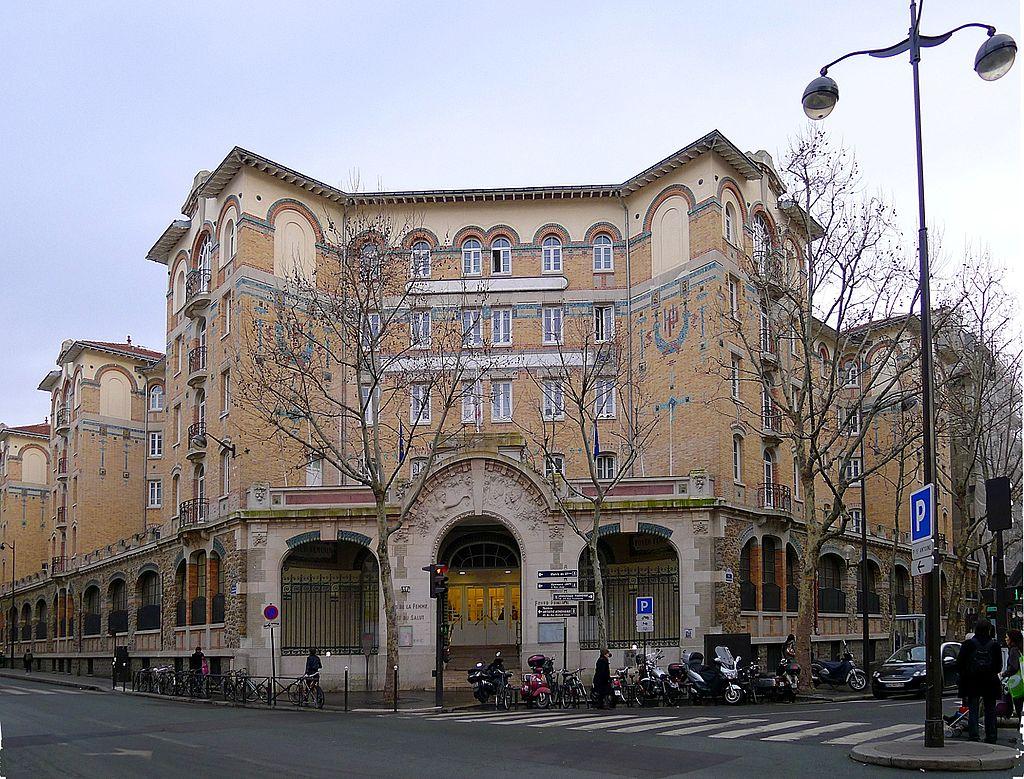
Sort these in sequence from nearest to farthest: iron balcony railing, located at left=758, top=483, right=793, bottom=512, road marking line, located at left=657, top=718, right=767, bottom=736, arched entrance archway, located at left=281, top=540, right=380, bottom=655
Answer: road marking line, located at left=657, top=718, right=767, bottom=736, arched entrance archway, located at left=281, top=540, right=380, bottom=655, iron balcony railing, located at left=758, top=483, right=793, bottom=512

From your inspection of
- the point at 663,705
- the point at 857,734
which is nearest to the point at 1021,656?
the point at 857,734

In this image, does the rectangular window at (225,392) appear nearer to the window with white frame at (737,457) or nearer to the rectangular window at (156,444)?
the window with white frame at (737,457)

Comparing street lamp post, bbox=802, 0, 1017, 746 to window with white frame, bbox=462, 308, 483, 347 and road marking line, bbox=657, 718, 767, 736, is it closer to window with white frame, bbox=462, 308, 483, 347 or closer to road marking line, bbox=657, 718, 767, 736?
road marking line, bbox=657, 718, 767, 736

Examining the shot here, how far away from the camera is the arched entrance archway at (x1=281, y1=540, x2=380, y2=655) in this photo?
36062 mm

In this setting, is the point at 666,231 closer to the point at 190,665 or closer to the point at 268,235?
the point at 268,235

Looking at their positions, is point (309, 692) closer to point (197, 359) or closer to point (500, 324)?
point (500, 324)

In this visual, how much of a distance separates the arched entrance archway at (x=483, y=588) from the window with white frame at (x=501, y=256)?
1020cm

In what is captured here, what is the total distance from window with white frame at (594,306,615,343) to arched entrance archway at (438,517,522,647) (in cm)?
834

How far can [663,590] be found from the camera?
35.6m

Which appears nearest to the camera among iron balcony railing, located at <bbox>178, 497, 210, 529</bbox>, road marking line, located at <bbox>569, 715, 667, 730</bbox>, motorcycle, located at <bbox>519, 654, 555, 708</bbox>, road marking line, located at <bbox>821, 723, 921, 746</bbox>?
road marking line, located at <bbox>821, 723, 921, 746</bbox>

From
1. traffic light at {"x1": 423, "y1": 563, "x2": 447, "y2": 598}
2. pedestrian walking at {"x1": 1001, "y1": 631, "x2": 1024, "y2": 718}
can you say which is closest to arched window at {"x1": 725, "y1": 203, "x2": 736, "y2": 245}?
traffic light at {"x1": 423, "y1": 563, "x2": 447, "y2": 598}

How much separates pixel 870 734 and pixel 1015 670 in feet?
8.27

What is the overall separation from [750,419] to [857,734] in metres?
22.4

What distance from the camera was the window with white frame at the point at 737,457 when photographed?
124 feet
